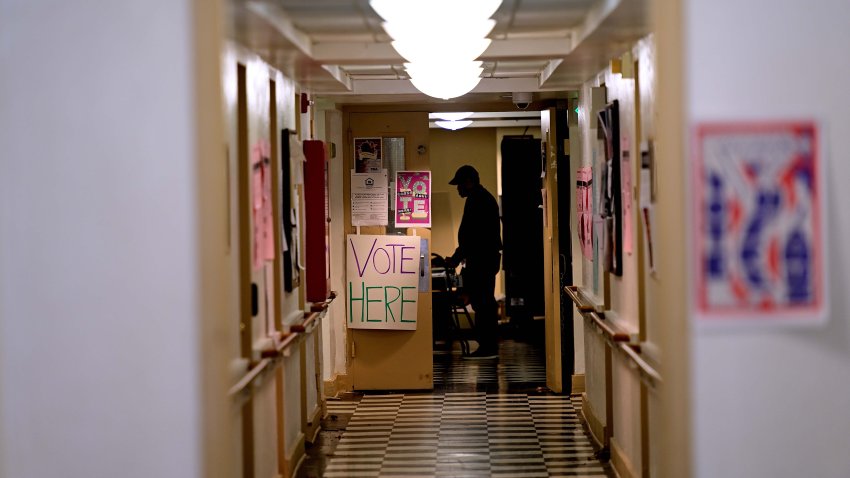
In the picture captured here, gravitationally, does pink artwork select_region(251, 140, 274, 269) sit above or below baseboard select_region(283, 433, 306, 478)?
above

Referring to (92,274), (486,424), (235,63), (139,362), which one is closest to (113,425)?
(139,362)

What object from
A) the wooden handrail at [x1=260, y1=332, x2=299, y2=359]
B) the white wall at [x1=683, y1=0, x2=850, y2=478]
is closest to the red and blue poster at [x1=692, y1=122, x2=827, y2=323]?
the white wall at [x1=683, y1=0, x2=850, y2=478]

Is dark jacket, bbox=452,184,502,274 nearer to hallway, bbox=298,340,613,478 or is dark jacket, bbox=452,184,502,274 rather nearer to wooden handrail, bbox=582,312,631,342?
hallway, bbox=298,340,613,478

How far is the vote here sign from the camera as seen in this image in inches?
343

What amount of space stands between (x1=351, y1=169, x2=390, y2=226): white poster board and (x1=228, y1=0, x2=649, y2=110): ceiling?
0.99m

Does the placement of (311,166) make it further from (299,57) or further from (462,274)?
(462,274)

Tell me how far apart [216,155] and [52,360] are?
0.81m

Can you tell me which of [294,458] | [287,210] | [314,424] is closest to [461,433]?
[314,424]

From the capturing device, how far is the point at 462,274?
1154 cm

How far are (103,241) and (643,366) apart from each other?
2450 mm

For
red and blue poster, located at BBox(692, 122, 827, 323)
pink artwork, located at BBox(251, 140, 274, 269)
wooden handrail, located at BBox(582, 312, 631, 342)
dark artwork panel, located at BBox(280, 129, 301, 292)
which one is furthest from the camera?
dark artwork panel, located at BBox(280, 129, 301, 292)

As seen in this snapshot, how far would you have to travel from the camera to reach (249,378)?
4.48 metres

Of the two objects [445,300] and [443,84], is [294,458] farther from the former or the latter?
[445,300]

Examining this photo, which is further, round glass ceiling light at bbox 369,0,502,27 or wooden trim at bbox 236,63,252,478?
wooden trim at bbox 236,63,252,478
